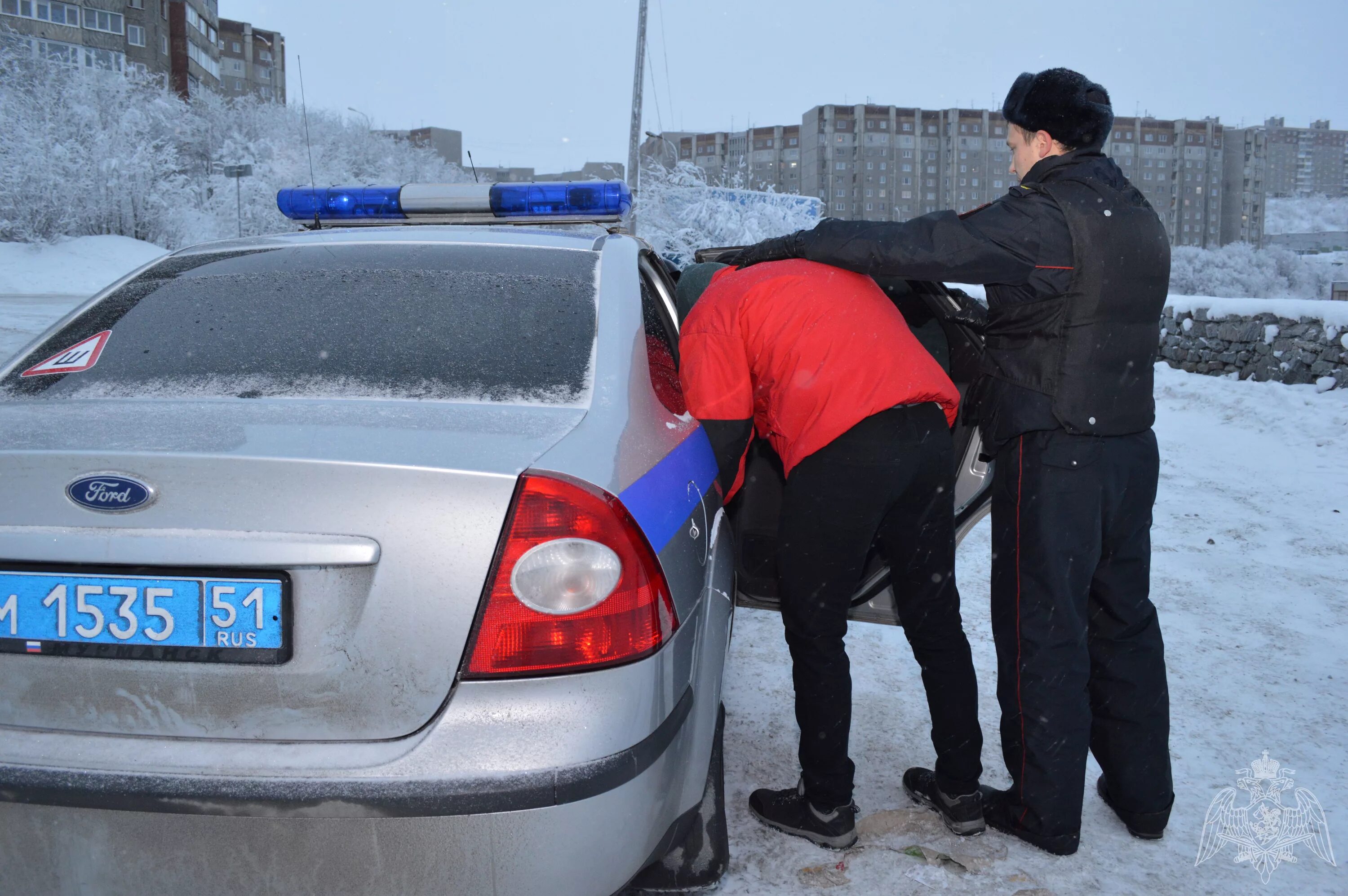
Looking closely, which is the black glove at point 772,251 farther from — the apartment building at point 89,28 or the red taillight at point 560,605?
the apartment building at point 89,28

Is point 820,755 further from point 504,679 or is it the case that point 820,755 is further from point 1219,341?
point 1219,341

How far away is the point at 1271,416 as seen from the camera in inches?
353

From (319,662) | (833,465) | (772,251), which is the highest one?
(772,251)

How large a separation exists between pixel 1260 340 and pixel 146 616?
38.7 ft

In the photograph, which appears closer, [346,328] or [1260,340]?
[346,328]

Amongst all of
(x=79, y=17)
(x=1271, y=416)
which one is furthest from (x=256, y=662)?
(x=79, y=17)

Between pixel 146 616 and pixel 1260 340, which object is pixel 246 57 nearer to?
pixel 1260 340

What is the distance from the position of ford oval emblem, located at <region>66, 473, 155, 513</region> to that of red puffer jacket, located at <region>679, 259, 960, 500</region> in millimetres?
1120

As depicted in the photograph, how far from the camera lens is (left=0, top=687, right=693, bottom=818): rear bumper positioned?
122cm

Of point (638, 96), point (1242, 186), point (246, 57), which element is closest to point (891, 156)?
point (1242, 186)

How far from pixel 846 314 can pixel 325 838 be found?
1492 millimetres

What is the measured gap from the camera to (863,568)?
229 cm

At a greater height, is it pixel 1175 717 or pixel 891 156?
pixel 891 156

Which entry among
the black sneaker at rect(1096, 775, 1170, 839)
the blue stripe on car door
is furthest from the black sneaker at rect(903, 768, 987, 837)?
the blue stripe on car door
